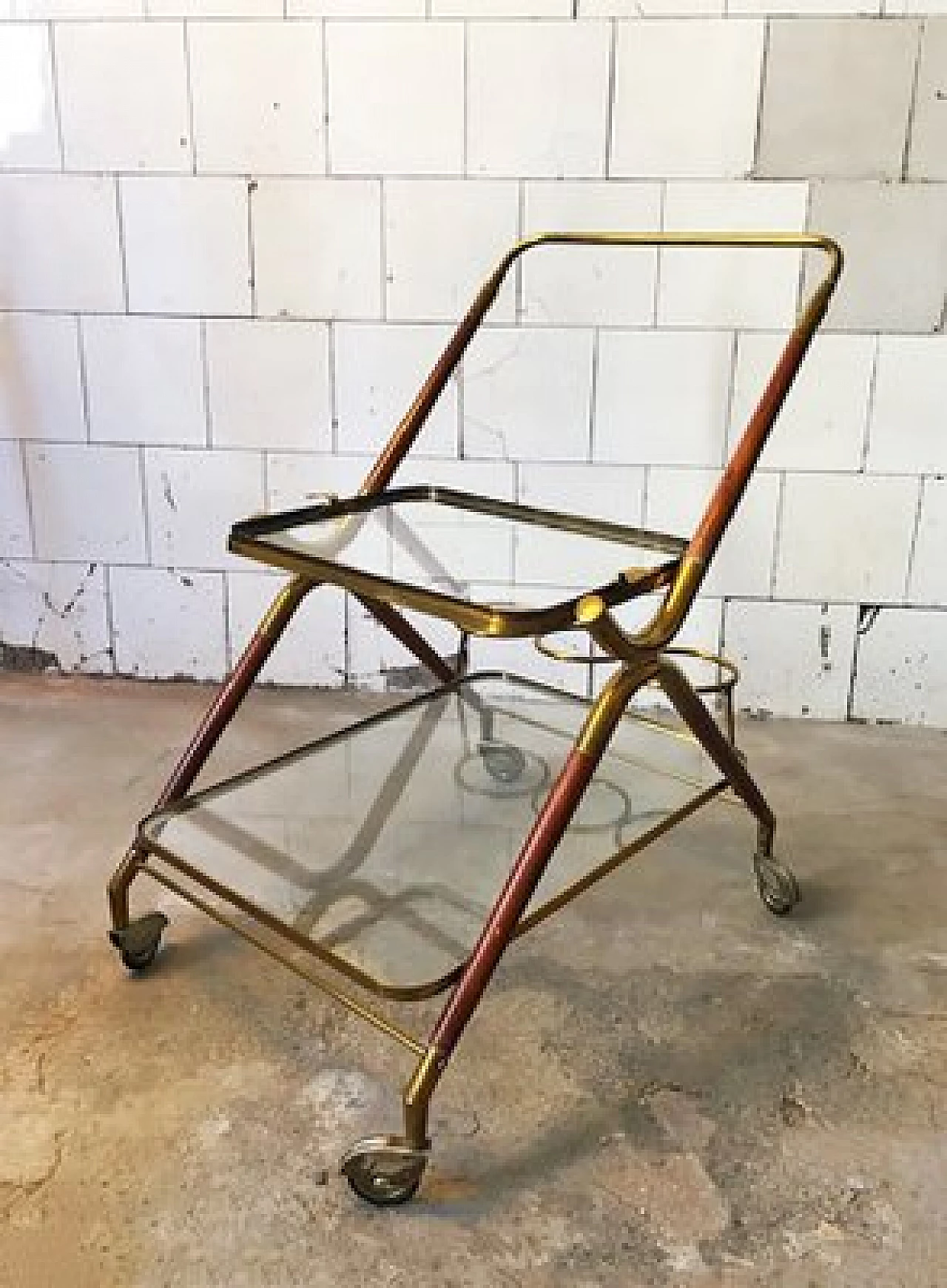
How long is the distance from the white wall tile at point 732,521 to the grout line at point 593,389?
11 centimetres

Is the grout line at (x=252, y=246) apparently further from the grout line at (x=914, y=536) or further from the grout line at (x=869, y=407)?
the grout line at (x=914, y=536)

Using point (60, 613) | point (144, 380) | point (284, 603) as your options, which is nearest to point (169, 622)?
point (60, 613)

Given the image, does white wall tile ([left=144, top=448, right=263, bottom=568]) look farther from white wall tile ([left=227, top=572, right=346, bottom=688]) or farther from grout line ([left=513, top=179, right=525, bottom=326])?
grout line ([left=513, top=179, right=525, bottom=326])

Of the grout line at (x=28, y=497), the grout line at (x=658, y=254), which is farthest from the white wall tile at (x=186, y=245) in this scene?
the grout line at (x=658, y=254)

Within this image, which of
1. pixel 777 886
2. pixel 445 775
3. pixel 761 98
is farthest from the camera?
pixel 761 98

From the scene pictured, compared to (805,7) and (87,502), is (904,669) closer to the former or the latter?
(805,7)

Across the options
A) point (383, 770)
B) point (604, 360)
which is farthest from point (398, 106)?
point (383, 770)

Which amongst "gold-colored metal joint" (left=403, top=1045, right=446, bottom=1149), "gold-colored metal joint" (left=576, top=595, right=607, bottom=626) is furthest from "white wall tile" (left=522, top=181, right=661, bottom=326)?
"gold-colored metal joint" (left=403, top=1045, right=446, bottom=1149)

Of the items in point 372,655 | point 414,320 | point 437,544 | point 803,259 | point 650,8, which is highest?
point 650,8

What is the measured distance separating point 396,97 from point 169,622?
0.99 meters

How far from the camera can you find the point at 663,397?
2.05 meters

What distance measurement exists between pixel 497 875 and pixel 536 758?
0.27m

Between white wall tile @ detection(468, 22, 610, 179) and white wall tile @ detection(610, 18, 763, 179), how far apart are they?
0.04 metres

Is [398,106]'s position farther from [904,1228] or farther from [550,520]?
[904,1228]
